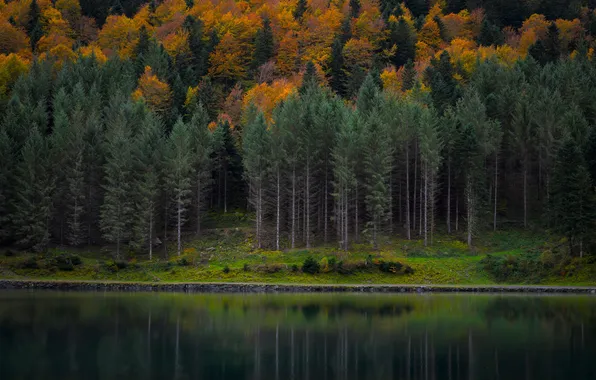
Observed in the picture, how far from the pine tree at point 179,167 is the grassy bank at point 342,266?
17.1 ft

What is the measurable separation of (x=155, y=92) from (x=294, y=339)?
70.8m

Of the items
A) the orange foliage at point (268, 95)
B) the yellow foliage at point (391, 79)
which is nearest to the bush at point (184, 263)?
the orange foliage at point (268, 95)

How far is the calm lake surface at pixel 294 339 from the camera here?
24.2 m

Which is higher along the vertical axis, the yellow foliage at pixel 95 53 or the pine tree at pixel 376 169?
the yellow foliage at pixel 95 53

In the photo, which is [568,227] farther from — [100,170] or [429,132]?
[100,170]

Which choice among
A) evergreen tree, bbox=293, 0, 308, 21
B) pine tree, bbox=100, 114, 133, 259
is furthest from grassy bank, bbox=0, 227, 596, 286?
evergreen tree, bbox=293, 0, 308, 21

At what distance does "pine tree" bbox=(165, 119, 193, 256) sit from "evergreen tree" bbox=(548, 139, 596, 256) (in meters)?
33.8

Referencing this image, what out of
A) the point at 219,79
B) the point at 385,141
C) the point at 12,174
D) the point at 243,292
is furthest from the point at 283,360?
the point at 219,79

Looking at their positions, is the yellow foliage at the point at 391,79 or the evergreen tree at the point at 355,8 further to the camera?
the evergreen tree at the point at 355,8

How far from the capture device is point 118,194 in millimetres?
67188

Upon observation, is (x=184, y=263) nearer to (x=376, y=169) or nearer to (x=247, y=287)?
(x=247, y=287)

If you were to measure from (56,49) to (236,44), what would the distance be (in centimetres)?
2898

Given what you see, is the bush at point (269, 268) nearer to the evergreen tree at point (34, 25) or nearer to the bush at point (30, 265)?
the bush at point (30, 265)

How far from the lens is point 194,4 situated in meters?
138
